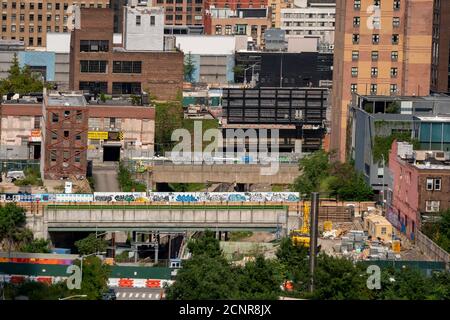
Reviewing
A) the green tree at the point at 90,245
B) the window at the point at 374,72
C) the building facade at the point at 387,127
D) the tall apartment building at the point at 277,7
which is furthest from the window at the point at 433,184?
the tall apartment building at the point at 277,7

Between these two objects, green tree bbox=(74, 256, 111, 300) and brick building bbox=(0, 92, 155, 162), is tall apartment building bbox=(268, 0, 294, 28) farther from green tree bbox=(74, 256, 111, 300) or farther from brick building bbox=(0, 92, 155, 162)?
green tree bbox=(74, 256, 111, 300)

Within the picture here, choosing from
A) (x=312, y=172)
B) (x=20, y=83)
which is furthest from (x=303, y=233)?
(x=20, y=83)

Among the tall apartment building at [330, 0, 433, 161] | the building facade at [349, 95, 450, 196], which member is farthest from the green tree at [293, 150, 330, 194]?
the tall apartment building at [330, 0, 433, 161]

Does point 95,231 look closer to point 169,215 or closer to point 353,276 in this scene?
point 169,215

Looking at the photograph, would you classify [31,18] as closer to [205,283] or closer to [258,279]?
[258,279]

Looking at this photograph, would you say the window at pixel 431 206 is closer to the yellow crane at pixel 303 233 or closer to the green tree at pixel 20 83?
the yellow crane at pixel 303 233
